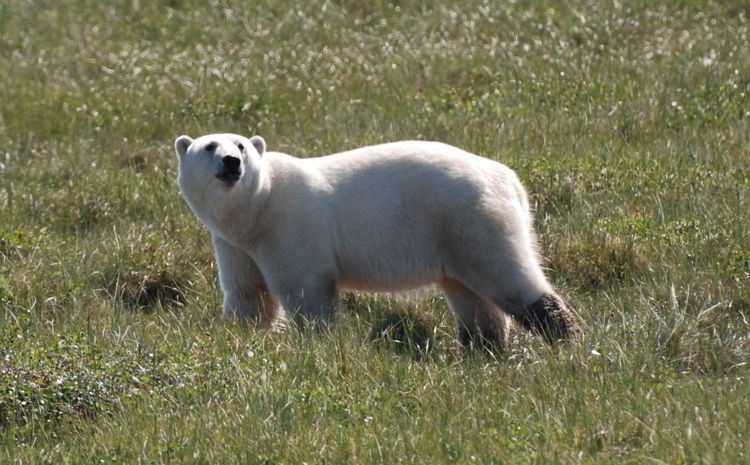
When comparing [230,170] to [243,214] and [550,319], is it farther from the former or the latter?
[550,319]

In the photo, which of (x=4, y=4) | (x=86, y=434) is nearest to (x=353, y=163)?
(x=86, y=434)

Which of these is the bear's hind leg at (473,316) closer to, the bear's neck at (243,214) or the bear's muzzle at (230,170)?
the bear's neck at (243,214)

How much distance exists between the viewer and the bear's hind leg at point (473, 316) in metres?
7.38

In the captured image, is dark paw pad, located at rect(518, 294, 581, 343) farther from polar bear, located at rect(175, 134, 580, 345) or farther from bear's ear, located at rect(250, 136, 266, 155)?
bear's ear, located at rect(250, 136, 266, 155)

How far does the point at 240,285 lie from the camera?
7.35 meters

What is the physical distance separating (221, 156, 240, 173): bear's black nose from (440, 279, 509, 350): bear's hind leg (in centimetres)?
157

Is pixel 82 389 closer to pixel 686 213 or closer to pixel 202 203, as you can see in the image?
pixel 202 203

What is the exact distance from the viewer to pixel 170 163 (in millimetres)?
11062

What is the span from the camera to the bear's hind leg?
7.38m

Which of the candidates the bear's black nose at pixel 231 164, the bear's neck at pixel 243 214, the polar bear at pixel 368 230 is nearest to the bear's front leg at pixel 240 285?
the polar bear at pixel 368 230

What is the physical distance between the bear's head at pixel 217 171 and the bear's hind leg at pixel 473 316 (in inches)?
57.4

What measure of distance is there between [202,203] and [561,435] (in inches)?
121

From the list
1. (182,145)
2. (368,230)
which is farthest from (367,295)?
(182,145)

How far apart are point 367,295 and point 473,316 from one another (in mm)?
940
